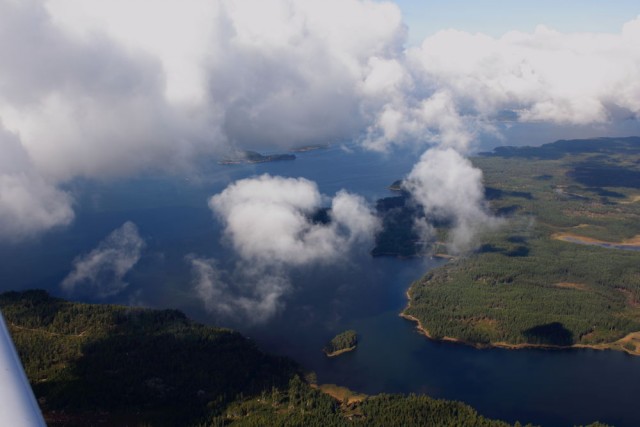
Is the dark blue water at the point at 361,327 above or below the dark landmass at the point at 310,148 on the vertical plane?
below

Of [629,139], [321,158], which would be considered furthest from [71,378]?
[629,139]

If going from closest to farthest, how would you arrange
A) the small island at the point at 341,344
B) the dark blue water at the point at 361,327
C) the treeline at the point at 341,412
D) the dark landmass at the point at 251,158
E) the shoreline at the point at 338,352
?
the treeline at the point at 341,412 < the dark blue water at the point at 361,327 < the shoreline at the point at 338,352 < the small island at the point at 341,344 < the dark landmass at the point at 251,158

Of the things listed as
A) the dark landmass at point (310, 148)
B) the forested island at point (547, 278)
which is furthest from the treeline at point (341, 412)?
the dark landmass at point (310, 148)

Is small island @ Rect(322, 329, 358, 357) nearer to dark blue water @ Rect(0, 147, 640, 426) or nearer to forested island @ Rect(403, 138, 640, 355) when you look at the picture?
dark blue water @ Rect(0, 147, 640, 426)

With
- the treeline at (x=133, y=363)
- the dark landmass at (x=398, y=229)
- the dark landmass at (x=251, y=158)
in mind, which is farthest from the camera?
the dark landmass at (x=251, y=158)

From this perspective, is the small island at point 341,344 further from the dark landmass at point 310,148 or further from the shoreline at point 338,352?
the dark landmass at point 310,148

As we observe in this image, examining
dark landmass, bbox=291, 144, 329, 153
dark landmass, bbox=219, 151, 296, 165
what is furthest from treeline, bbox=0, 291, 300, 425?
dark landmass, bbox=291, 144, 329, 153
